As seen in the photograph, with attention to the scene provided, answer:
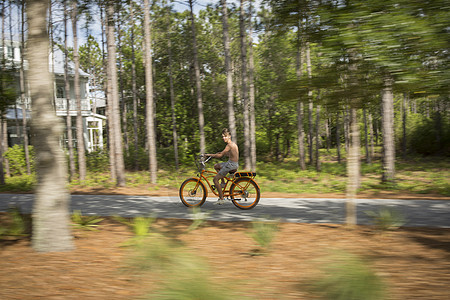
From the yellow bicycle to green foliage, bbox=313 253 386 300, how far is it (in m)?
5.18

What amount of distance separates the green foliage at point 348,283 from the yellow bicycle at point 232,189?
5.18m

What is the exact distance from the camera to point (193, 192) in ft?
30.6

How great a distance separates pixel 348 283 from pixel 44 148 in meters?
4.54

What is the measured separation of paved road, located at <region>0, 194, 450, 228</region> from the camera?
7.66m

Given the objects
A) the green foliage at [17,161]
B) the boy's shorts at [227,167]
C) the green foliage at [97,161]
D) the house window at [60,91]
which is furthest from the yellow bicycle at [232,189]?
the house window at [60,91]

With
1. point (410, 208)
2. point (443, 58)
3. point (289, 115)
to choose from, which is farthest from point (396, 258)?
point (289, 115)

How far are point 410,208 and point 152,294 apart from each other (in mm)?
7534

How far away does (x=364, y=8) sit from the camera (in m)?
4.15

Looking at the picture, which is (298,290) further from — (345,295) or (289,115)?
(289,115)

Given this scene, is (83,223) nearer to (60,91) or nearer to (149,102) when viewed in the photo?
(149,102)

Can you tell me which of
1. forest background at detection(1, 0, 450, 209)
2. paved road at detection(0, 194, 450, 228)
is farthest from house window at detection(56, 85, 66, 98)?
paved road at detection(0, 194, 450, 228)

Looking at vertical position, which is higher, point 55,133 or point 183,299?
point 55,133

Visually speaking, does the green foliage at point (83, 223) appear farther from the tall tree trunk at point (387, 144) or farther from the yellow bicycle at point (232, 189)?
the tall tree trunk at point (387, 144)

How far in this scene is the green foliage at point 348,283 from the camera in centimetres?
322
